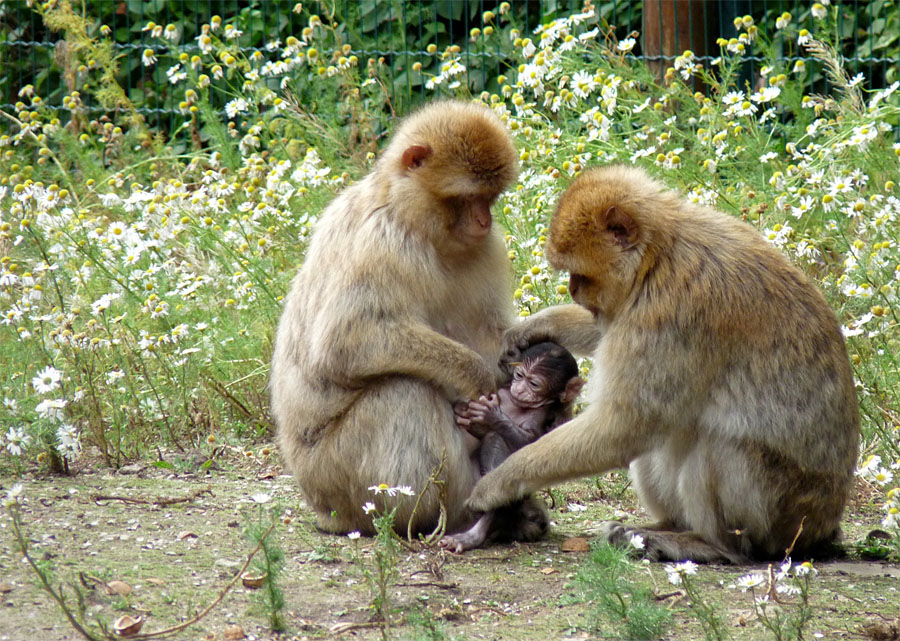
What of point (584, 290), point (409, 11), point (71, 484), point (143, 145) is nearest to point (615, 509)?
point (584, 290)

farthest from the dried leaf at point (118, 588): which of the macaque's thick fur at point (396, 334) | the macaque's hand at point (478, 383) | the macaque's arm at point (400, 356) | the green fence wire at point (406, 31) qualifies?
the green fence wire at point (406, 31)

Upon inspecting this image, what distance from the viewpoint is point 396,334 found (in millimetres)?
4789

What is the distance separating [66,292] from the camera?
23.1 ft

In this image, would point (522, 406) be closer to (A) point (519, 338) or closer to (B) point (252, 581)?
(A) point (519, 338)

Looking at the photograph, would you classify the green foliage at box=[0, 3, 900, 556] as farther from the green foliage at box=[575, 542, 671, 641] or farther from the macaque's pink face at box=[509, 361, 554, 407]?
the green foliage at box=[575, 542, 671, 641]

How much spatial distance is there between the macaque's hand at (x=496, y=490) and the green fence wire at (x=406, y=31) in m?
4.41

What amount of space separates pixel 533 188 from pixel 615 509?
213 cm

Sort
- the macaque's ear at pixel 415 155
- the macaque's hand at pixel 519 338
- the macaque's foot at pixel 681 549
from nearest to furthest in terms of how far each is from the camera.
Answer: the macaque's foot at pixel 681 549 → the macaque's ear at pixel 415 155 → the macaque's hand at pixel 519 338

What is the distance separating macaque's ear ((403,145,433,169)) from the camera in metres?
4.86

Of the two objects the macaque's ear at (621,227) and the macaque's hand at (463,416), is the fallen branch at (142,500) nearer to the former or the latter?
the macaque's hand at (463,416)

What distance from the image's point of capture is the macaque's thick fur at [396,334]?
478 cm

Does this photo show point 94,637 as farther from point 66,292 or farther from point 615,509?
point 66,292

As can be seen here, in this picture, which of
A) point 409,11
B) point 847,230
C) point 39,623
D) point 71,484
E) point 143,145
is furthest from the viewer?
point 409,11

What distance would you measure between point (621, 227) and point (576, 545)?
1355mm
